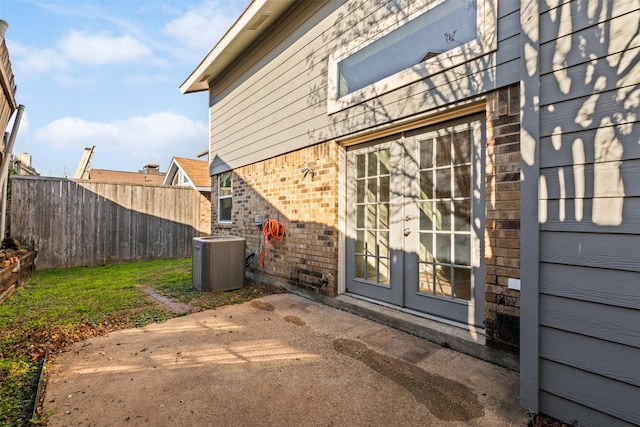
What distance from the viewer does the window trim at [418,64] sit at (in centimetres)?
268

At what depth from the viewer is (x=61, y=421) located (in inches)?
74.4

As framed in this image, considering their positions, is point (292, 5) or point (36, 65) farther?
point (36, 65)

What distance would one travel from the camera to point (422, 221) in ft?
11.0

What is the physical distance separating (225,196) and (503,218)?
609 centimetres

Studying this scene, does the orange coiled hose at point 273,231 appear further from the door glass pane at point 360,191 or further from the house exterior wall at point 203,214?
the house exterior wall at point 203,214

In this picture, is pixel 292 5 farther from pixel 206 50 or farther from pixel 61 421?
pixel 61 421

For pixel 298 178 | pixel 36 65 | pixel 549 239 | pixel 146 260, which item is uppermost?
pixel 36 65

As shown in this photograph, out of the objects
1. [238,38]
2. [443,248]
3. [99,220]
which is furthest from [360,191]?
[99,220]

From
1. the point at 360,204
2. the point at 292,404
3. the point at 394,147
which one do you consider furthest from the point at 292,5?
the point at 292,404

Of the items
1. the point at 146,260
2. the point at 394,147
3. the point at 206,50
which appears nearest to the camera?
the point at 394,147

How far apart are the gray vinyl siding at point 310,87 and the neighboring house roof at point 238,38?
0.59ft

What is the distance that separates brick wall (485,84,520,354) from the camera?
248cm

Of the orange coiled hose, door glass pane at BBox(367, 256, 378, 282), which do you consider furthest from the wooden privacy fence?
door glass pane at BBox(367, 256, 378, 282)

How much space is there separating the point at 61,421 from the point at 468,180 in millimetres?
3505
